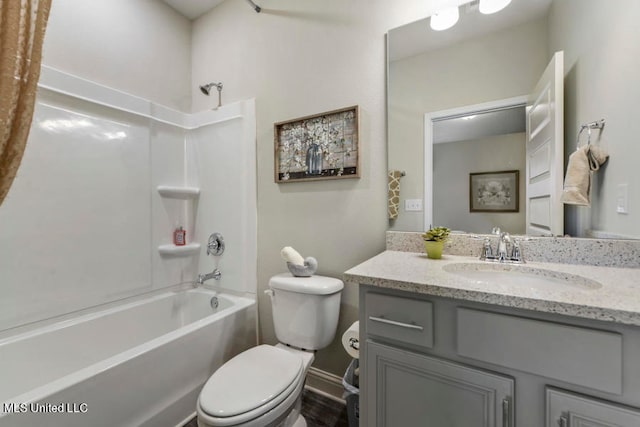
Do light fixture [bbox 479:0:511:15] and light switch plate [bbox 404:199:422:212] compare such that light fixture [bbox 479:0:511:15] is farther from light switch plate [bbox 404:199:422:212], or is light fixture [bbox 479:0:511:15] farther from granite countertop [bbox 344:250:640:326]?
granite countertop [bbox 344:250:640:326]

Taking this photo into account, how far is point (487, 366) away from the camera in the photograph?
0.74 m

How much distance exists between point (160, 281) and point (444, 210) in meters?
1.99

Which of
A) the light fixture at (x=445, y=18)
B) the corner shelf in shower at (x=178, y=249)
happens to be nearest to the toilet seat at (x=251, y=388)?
the corner shelf in shower at (x=178, y=249)

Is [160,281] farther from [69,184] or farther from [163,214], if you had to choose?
[69,184]

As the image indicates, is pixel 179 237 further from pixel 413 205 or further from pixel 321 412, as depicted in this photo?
pixel 413 205

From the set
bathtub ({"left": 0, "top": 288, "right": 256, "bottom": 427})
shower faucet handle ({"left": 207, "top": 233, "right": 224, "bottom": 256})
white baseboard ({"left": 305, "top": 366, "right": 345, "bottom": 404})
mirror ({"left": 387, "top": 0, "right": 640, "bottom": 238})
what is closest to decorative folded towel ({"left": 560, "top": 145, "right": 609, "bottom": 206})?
mirror ({"left": 387, "top": 0, "right": 640, "bottom": 238})

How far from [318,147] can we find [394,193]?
1.80ft

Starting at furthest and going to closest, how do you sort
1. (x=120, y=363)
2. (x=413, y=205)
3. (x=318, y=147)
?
1. (x=318, y=147)
2. (x=413, y=205)
3. (x=120, y=363)

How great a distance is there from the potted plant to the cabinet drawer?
435 mm

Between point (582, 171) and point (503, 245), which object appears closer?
point (582, 171)

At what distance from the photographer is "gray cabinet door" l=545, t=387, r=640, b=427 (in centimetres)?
60

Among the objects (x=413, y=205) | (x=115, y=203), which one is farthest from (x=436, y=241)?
(x=115, y=203)

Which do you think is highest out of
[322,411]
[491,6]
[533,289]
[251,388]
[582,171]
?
[491,6]

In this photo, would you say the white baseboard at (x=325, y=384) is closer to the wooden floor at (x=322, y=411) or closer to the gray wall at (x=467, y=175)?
the wooden floor at (x=322, y=411)
